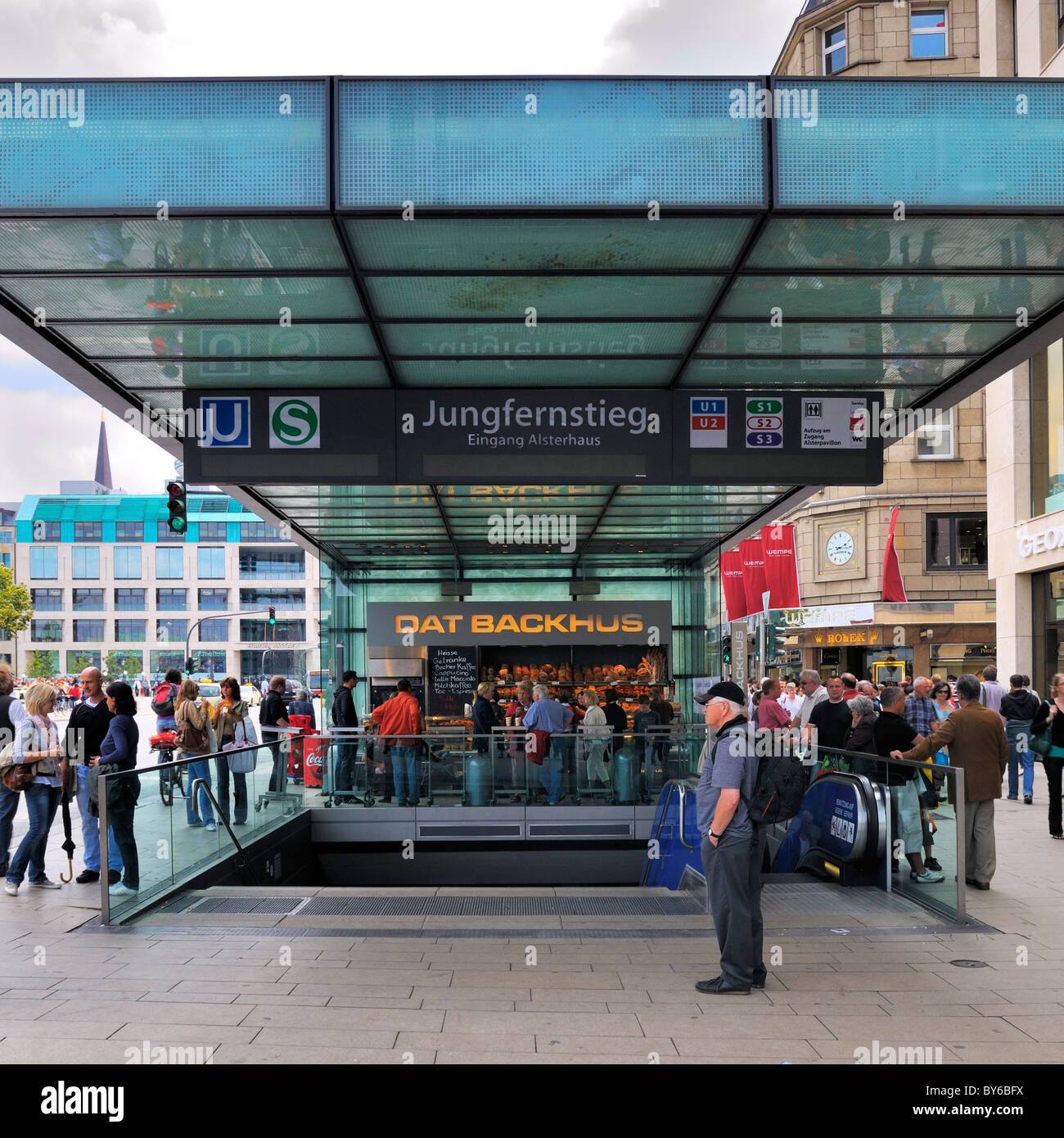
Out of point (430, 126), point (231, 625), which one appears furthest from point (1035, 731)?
point (231, 625)

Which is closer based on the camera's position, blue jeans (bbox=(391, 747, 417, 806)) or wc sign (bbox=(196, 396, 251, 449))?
wc sign (bbox=(196, 396, 251, 449))

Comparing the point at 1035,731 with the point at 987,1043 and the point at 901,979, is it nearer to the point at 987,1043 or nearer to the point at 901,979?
the point at 901,979

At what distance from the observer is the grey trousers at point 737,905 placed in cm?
618

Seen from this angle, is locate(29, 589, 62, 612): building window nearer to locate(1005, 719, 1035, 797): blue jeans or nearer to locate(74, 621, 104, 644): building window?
locate(74, 621, 104, 644): building window

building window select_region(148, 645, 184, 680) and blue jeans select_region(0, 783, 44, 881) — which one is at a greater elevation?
blue jeans select_region(0, 783, 44, 881)

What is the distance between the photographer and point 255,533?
10812cm

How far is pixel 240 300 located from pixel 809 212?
4.31m

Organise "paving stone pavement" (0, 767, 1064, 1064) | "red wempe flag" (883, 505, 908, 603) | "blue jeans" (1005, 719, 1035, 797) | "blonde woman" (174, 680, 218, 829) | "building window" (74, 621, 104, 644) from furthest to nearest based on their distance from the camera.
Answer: "building window" (74, 621, 104, 644)
"red wempe flag" (883, 505, 908, 603)
"blue jeans" (1005, 719, 1035, 797)
"blonde woman" (174, 680, 218, 829)
"paving stone pavement" (0, 767, 1064, 1064)

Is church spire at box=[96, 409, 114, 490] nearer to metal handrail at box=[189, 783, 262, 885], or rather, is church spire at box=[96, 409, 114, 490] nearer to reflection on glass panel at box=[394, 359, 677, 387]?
metal handrail at box=[189, 783, 262, 885]

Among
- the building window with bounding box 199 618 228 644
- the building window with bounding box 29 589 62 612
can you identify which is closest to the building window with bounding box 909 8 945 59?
the building window with bounding box 199 618 228 644

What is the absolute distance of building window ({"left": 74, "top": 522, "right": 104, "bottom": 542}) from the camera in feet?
345

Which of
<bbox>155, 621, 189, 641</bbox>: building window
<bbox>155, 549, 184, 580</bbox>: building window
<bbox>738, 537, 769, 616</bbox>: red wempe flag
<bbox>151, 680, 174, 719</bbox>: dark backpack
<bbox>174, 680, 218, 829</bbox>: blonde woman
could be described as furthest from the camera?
<bbox>155, 549, 184, 580</bbox>: building window

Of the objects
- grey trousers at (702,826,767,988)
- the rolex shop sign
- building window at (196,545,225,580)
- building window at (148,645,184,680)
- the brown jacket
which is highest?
building window at (196,545,225,580)

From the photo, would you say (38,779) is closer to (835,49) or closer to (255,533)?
(835,49)
